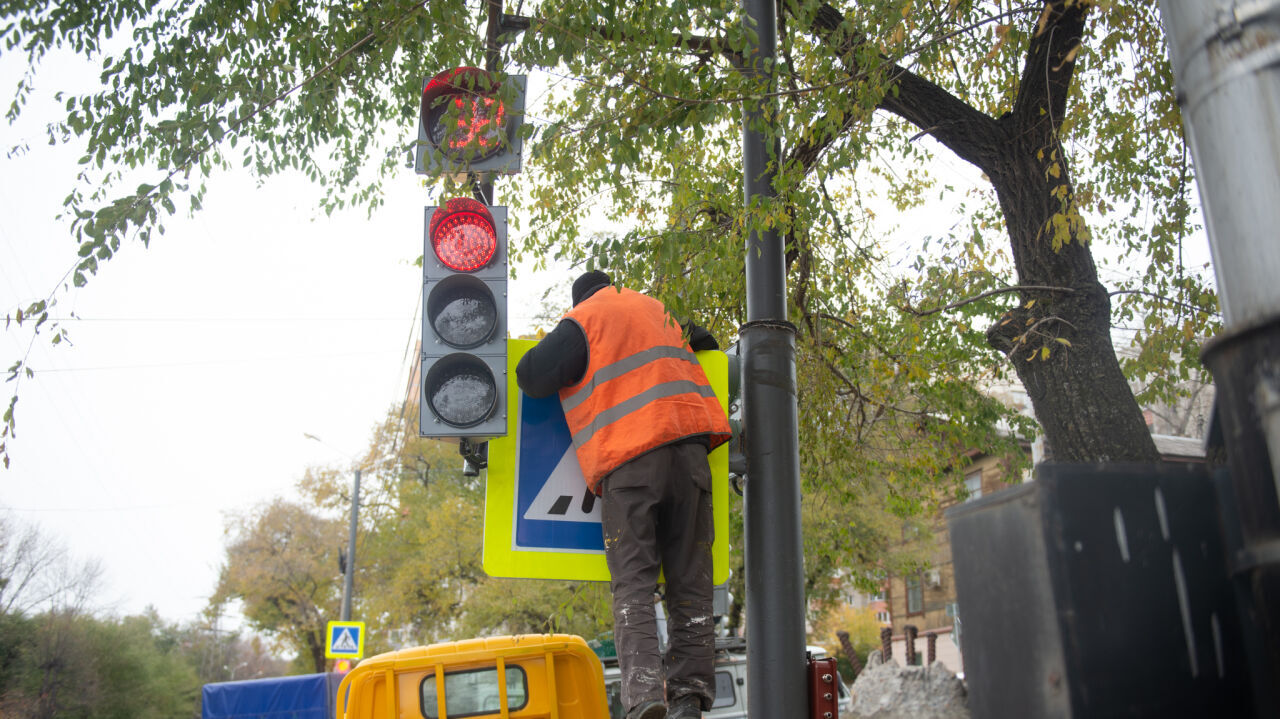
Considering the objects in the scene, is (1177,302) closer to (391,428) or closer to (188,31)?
(188,31)

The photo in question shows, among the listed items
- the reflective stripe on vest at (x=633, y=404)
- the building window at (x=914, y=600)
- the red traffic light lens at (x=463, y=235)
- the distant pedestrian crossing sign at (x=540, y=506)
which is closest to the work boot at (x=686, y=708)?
the distant pedestrian crossing sign at (x=540, y=506)

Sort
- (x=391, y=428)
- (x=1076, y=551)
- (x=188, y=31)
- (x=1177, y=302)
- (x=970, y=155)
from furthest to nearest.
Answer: (x=391, y=428) < (x=1177, y=302) < (x=970, y=155) < (x=188, y=31) < (x=1076, y=551)

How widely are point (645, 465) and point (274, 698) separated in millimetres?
19955

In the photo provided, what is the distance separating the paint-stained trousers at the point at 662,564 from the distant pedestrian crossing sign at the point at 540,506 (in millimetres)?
325

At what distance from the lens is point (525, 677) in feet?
23.0

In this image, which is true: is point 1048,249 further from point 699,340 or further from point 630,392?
point 630,392

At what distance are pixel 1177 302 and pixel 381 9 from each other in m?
5.66

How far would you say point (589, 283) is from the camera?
472cm

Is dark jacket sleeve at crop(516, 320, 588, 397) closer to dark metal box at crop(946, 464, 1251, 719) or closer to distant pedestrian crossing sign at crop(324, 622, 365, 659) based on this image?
dark metal box at crop(946, 464, 1251, 719)

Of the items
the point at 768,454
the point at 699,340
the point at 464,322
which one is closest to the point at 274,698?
the point at 699,340

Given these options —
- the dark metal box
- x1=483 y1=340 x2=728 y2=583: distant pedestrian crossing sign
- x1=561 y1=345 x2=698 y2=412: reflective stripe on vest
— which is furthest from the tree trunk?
the dark metal box

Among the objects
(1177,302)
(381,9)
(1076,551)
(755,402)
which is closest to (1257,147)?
(1076,551)

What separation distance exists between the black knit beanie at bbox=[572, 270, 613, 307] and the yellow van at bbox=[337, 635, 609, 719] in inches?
118

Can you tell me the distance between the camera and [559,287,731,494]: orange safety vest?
3969 millimetres
